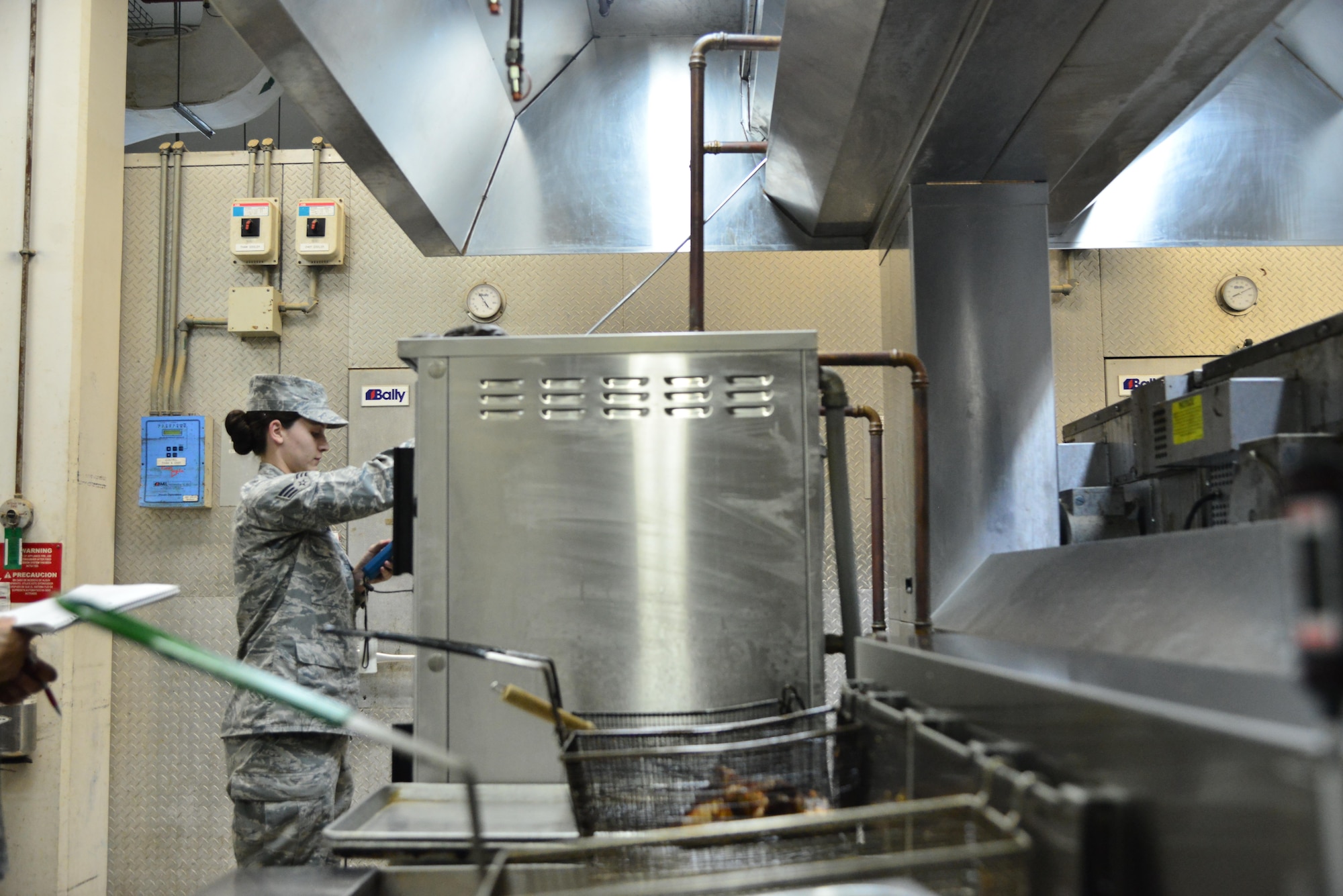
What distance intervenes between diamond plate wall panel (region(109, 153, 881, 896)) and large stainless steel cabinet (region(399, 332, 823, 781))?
196 cm

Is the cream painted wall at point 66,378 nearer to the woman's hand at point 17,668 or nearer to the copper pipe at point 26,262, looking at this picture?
the copper pipe at point 26,262

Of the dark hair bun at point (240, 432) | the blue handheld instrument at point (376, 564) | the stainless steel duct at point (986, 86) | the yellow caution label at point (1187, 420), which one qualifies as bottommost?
the blue handheld instrument at point (376, 564)

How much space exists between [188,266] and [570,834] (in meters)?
3.42

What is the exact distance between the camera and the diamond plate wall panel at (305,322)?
3.71 m

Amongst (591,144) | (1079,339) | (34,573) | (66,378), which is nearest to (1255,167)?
(1079,339)

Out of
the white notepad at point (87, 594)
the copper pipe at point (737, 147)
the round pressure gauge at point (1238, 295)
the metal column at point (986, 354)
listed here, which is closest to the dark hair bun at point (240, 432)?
the white notepad at point (87, 594)

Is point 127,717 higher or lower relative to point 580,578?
lower

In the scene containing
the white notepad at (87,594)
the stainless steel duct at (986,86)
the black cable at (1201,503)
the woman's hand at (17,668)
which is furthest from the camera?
the black cable at (1201,503)

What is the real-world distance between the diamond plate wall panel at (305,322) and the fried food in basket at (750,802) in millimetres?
2532

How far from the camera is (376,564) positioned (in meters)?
2.79

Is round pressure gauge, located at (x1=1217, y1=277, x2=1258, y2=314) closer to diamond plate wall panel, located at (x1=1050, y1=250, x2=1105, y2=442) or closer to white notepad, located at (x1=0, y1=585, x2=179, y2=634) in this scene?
diamond plate wall panel, located at (x1=1050, y1=250, x2=1105, y2=442)

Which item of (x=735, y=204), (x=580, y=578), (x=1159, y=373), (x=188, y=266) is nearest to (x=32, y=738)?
(x=188, y=266)

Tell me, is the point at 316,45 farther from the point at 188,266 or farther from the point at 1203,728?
the point at 188,266

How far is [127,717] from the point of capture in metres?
3.71
